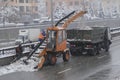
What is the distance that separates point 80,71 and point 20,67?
3.86 metres

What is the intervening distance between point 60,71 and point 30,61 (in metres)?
3.37

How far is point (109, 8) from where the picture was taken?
111062 mm

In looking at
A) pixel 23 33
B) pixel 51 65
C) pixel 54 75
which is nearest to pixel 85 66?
pixel 51 65

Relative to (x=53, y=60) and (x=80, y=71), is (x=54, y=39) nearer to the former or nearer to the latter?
(x=53, y=60)

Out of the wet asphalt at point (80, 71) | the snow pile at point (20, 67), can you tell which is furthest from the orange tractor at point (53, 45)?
the snow pile at point (20, 67)

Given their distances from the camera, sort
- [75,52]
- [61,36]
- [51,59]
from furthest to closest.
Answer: [75,52]
[61,36]
[51,59]

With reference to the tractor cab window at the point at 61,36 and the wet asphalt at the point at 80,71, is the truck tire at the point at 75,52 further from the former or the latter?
the tractor cab window at the point at 61,36

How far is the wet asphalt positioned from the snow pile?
79 cm

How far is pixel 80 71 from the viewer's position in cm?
2108

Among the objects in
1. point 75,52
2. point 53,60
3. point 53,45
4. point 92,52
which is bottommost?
point 75,52

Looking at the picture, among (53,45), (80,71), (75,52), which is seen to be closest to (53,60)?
(53,45)

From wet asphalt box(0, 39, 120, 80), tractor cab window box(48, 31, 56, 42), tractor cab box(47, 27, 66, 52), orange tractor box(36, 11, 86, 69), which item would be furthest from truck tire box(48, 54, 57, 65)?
tractor cab window box(48, 31, 56, 42)

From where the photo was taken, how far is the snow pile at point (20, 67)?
21.8 meters

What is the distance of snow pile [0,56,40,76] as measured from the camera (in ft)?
71.4
